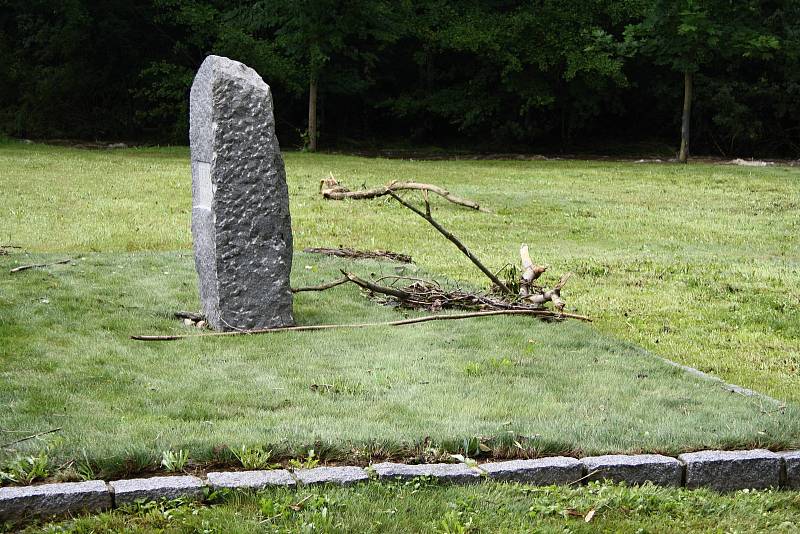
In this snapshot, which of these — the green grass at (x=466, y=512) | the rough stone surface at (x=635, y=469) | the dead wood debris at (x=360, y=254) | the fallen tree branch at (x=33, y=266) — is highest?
the dead wood debris at (x=360, y=254)

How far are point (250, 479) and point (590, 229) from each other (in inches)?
411

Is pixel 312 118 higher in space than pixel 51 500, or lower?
higher

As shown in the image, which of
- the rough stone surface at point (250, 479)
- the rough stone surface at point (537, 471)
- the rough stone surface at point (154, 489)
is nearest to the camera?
the rough stone surface at point (154, 489)

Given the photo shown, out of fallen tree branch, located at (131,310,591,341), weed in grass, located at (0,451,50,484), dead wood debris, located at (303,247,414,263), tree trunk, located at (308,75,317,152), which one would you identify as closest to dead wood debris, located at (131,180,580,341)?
fallen tree branch, located at (131,310,591,341)

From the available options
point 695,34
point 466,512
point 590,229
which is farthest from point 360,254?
point 695,34

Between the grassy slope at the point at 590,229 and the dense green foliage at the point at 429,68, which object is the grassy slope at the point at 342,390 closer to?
the grassy slope at the point at 590,229

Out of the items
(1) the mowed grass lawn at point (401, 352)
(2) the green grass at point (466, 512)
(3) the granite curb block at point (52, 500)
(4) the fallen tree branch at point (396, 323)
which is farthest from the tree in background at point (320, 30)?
(3) the granite curb block at point (52, 500)

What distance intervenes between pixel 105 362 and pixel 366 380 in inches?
64.8

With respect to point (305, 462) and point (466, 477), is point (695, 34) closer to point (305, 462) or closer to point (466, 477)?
point (466, 477)

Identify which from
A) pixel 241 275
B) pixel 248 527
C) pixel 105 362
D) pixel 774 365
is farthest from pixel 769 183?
pixel 248 527

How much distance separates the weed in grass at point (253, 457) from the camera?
406 centimetres

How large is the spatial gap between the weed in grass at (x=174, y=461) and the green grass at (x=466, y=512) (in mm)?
281

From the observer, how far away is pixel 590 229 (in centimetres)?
1364

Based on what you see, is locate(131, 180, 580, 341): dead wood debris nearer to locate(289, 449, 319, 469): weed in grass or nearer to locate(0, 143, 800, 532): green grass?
locate(0, 143, 800, 532): green grass
